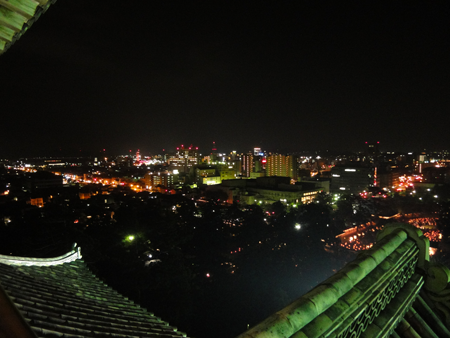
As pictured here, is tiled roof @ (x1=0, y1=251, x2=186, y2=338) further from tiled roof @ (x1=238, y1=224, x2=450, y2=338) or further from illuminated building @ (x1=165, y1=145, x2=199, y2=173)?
illuminated building @ (x1=165, y1=145, x2=199, y2=173)

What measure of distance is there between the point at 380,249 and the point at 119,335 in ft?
A: 8.84

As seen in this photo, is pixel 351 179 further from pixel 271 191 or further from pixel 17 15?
pixel 17 15

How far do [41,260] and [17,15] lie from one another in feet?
15.5

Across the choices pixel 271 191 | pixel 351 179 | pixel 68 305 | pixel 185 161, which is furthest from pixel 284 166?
pixel 68 305

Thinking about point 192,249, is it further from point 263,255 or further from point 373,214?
point 373,214

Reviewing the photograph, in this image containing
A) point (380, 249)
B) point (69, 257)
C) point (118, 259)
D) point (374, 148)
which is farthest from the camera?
point (374, 148)

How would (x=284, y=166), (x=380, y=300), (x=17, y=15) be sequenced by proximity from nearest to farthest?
(x=17, y=15) < (x=380, y=300) < (x=284, y=166)

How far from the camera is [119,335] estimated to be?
A: 2.77 meters

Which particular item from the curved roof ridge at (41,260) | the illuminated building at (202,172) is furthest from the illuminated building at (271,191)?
the curved roof ridge at (41,260)

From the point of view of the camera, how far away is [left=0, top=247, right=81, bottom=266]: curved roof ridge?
14.2 feet

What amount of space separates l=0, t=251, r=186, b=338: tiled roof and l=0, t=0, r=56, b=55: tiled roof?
1.73 m

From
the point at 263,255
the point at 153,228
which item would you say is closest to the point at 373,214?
the point at 263,255

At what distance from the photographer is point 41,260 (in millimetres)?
4828

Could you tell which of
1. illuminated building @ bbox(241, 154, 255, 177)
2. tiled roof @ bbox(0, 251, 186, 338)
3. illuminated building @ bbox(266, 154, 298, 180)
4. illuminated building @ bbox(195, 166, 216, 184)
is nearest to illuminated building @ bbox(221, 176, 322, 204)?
illuminated building @ bbox(195, 166, 216, 184)
